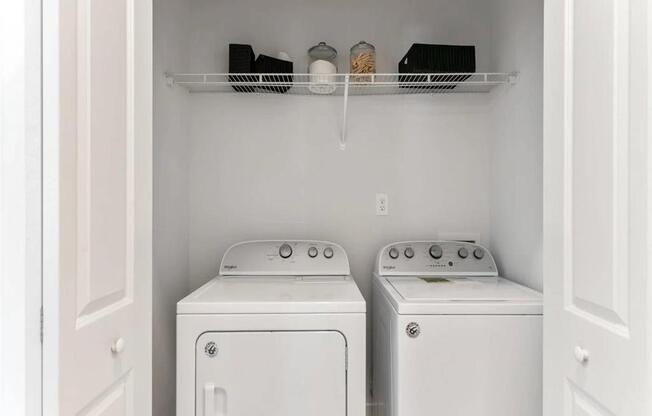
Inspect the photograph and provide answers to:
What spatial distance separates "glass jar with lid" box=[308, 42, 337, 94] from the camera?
204 centimetres

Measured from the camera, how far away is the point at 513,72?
1981 mm

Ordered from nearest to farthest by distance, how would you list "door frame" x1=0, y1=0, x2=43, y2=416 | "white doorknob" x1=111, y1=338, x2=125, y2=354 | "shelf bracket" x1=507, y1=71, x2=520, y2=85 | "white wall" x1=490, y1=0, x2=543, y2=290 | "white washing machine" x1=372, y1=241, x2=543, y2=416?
"door frame" x1=0, y1=0, x2=43, y2=416 → "white doorknob" x1=111, y1=338, x2=125, y2=354 → "white washing machine" x1=372, y1=241, x2=543, y2=416 → "white wall" x1=490, y1=0, x2=543, y2=290 → "shelf bracket" x1=507, y1=71, x2=520, y2=85

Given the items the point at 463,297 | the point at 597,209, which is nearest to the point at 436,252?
the point at 463,297

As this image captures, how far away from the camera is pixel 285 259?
84.7 inches

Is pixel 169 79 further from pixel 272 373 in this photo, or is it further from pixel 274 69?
pixel 272 373

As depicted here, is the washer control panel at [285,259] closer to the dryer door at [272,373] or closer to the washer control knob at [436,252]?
the washer control knob at [436,252]

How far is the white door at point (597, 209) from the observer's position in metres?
0.77

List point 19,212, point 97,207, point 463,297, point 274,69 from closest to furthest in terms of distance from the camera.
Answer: point 19,212, point 97,207, point 463,297, point 274,69

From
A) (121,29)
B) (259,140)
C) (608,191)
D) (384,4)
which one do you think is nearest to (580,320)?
(608,191)

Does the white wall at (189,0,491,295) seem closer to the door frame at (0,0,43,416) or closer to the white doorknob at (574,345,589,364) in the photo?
the white doorknob at (574,345,589,364)

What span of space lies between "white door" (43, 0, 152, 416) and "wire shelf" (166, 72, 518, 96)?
96 cm

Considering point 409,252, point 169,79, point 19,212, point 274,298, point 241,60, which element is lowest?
point 274,298

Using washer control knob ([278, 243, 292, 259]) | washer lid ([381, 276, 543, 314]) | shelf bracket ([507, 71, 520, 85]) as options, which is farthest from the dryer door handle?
shelf bracket ([507, 71, 520, 85])

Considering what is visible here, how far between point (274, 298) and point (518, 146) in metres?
1.27
